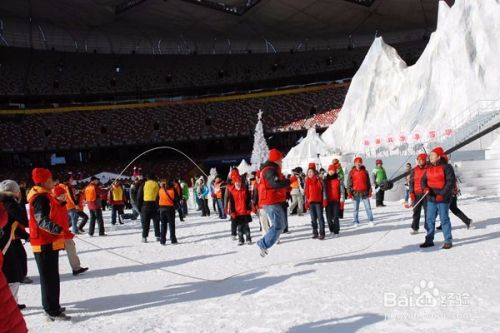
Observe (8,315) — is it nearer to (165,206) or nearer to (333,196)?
(333,196)

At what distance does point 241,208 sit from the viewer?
30.7 feet

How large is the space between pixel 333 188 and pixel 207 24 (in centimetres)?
4713

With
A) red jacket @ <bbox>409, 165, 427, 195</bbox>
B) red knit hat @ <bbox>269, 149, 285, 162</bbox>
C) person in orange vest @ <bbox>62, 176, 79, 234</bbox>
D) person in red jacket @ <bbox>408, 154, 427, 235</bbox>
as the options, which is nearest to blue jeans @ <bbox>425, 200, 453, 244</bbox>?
person in red jacket @ <bbox>408, 154, 427, 235</bbox>

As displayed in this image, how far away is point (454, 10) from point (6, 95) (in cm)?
4235

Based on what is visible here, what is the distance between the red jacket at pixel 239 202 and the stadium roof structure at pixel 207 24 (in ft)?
133

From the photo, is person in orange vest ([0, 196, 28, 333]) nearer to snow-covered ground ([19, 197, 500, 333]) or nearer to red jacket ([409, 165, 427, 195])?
snow-covered ground ([19, 197, 500, 333])

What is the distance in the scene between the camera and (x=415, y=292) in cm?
488

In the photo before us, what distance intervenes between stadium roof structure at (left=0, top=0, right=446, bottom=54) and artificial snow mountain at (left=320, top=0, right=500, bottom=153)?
70.8 ft

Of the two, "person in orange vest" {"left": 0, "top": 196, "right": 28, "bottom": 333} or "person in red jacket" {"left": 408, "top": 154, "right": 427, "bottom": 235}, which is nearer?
"person in orange vest" {"left": 0, "top": 196, "right": 28, "bottom": 333}

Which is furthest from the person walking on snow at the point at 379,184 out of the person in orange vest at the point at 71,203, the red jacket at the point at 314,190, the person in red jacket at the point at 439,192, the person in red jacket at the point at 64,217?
the person in red jacket at the point at 64,217

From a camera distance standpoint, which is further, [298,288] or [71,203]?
[71,203]

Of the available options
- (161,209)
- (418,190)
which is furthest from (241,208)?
Result: (418,190)

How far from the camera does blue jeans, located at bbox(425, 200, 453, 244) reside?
699 centimetres

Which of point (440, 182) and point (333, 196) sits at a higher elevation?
point (440, 182)
